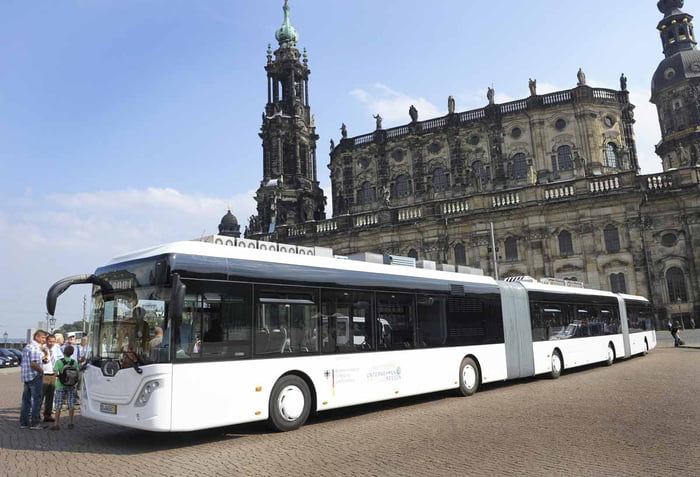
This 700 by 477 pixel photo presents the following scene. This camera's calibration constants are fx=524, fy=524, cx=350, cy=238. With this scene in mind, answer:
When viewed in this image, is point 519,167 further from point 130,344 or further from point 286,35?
point 130,344

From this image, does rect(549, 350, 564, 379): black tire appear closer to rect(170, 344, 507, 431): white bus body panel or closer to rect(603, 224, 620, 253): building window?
rect(170, 344, 507, 431): white bus body panel

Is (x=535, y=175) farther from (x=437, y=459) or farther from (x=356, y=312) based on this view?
(x=437, y=459)

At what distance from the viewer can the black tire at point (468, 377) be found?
1234cm

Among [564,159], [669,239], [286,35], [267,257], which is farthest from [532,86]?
[267,257]

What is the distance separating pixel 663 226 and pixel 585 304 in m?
21.2

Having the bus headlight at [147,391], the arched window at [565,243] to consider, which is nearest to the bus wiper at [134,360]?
the bus headlight at [147,391]

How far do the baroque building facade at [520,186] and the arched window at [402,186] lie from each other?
10 cm

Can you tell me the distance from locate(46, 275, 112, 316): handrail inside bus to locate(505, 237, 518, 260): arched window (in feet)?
108

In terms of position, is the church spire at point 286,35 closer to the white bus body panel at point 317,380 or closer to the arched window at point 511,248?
the arched window at point 511,248

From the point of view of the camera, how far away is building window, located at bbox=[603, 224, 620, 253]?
1373 inches

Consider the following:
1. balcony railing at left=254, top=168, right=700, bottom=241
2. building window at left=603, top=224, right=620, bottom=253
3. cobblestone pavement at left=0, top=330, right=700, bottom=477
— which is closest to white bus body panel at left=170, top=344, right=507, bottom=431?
cobblestone pavement at left=0, top=330, right=700, bottom=477

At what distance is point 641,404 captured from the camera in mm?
10297

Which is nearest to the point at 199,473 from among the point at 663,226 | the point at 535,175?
the point at 663,226

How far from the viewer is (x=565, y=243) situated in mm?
36375
